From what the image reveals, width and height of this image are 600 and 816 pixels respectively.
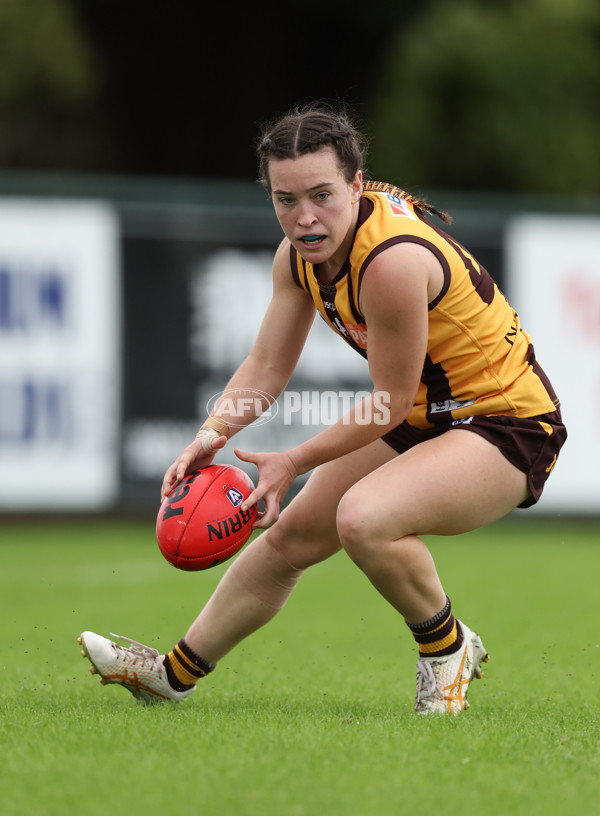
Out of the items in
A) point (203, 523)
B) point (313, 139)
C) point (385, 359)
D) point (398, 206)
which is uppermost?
point (313, 139)

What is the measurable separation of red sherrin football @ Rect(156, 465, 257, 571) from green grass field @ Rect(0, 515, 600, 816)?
1.62 feet

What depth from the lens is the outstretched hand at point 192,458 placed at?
3.71 metres

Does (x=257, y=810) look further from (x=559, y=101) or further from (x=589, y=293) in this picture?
(x=559, y=101)

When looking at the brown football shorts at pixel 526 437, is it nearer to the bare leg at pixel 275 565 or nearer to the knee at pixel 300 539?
the bare leg at pixel 275 565

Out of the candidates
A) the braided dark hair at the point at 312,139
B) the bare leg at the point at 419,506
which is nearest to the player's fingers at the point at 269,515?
the bare leg at the point at 419,506

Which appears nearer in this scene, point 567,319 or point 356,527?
point 356,527

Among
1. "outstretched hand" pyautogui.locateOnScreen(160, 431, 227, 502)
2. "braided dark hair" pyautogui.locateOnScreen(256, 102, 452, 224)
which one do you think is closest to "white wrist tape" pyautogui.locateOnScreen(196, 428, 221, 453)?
"outstretched hand" pyautogui.locateOnScreen(160, 431, 227, 502)

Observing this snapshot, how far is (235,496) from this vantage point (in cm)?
366

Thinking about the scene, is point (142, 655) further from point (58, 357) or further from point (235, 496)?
point (58, 357)

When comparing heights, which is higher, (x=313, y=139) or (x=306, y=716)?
(x=313, y=139)

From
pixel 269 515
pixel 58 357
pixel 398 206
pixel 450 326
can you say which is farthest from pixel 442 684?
pixel 58 357

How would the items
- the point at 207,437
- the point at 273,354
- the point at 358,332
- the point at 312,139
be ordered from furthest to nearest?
the point at 273,354, the point at 207,437, the point at 358,332, the point at 312,139

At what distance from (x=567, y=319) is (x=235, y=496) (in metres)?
7.94

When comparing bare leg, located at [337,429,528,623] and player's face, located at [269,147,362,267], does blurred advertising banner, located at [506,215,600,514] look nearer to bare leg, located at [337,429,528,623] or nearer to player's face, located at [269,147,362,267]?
bare leg, located at [337,429,528,623]
